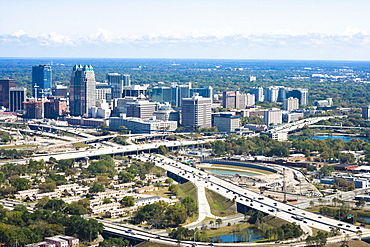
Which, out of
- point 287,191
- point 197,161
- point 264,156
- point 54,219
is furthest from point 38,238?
point 264,156

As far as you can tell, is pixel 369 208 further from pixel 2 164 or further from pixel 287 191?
pixel 2 164

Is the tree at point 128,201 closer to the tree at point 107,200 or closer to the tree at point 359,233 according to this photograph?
the tree at point 107,200

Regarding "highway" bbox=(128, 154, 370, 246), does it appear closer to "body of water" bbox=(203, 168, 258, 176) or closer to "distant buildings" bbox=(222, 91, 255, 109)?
"body of water" bbox=(203, 168, 258, 176)

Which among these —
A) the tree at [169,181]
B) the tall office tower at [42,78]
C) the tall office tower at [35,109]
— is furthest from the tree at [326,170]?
the tall office tower at [42,78]

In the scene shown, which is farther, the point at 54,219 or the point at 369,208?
the point at 369,208

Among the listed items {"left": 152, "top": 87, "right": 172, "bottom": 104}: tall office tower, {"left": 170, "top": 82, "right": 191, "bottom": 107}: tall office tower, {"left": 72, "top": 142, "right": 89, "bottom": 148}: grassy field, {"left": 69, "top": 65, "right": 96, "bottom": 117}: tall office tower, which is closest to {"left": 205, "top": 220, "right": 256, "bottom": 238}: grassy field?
{"left": 72, "top": 142, "right": 89, "bottom": 148}: grassy field

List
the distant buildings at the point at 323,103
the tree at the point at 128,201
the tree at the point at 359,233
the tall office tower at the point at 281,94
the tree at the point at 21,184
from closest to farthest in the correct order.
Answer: the tree at the point at 359,233 < the tree at the point at 128,201 < the tree at the point at 21,184 < the distant buildings at the point at 323,103 < the tall office tower at the point at 281,94
